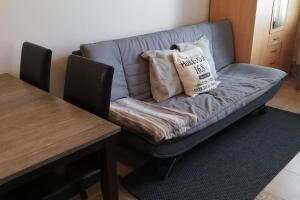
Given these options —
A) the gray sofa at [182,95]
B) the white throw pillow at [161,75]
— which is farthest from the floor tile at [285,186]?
the white throw pillow at [161,75]

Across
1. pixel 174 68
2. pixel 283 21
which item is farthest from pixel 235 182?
pixel 283 21

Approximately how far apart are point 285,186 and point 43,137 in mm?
1592

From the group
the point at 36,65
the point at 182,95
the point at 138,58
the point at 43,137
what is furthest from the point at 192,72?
the point at 43,137

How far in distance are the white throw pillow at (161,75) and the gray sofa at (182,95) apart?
0.06 m

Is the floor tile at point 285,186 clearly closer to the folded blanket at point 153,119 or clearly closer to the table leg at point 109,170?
the folded blanket at point 153,119

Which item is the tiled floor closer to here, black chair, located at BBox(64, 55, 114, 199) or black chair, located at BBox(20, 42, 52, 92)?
black chair, located at BBox(64, 55, 114, 199)

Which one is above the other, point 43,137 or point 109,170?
point 43,137

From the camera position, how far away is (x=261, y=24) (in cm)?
307

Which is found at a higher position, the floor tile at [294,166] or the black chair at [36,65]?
the black chair at [36,65]

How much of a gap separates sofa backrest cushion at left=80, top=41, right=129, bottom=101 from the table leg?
0.85 m

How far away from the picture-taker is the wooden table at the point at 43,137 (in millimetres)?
990

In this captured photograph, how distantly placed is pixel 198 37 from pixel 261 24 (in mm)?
757

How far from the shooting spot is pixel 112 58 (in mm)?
2131

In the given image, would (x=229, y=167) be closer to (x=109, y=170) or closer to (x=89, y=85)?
(x=109, y=170)
